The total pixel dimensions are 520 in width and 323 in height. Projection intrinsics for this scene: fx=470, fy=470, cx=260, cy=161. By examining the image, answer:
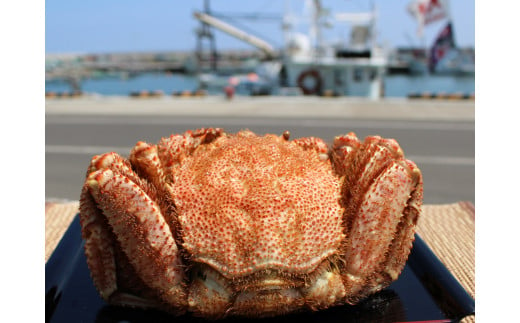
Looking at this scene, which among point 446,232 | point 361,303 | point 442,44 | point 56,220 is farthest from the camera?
point 442,44

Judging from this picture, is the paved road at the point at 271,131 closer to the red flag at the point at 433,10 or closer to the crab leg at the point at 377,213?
the crab leg at the point at 377,213

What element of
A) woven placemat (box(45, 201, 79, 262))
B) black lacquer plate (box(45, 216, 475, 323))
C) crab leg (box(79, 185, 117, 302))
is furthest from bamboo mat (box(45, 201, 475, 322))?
crab leg (box(79, 185, 117, 302))

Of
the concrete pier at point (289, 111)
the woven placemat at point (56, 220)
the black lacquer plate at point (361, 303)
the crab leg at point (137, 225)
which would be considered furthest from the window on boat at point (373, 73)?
the crab leg at point (137, 225)

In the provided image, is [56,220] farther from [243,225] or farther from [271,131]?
[271,131]

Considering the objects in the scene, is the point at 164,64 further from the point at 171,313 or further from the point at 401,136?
the point at 171,313

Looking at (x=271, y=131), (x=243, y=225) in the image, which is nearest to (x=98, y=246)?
(x=243, y=225)

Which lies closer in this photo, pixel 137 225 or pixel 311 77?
pixel 137 225
